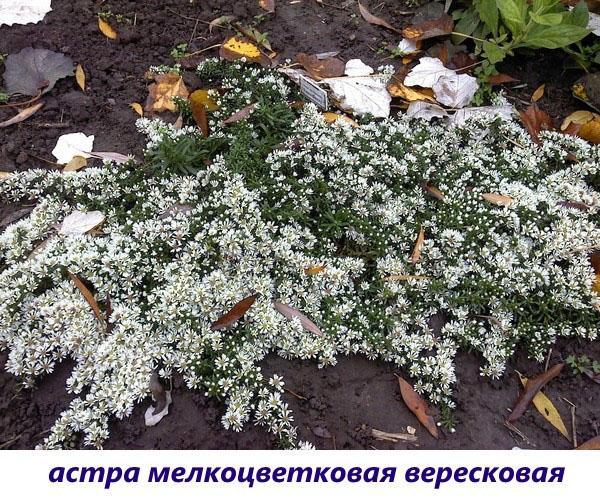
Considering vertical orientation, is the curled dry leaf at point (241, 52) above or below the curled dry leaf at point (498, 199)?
above

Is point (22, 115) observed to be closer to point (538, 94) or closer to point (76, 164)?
point (76, 164)

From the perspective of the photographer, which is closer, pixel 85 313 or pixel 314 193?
pixel 85 313

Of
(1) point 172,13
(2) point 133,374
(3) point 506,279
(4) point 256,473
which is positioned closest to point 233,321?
(2) point 133,374

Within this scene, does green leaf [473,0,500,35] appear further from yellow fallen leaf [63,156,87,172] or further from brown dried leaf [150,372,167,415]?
brown dried leaf [150,372,167,415]

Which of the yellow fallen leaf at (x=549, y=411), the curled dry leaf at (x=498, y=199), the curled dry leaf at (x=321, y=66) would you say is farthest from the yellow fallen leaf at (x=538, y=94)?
the yellow fallen leaf at (x=549, y=411)

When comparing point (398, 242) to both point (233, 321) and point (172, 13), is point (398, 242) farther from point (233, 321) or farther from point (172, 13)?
point (172, 13)

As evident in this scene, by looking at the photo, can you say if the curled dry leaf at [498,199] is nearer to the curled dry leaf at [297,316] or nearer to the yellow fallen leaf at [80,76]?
the curled dry leaf at [297,316]
